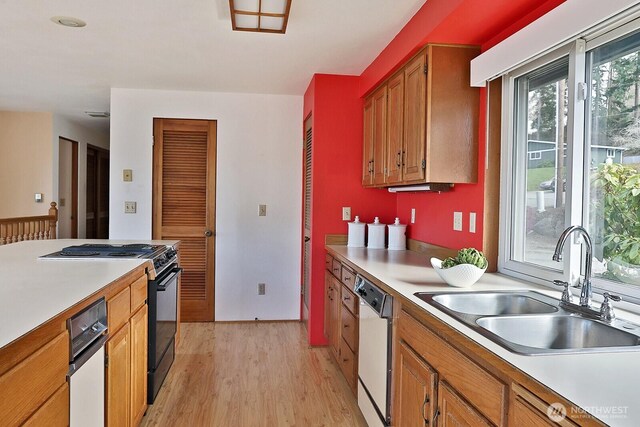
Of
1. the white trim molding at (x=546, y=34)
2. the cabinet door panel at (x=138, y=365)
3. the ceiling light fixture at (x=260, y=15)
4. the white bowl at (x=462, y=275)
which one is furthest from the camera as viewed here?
the ceiling light fixture at (x=260, y=15)

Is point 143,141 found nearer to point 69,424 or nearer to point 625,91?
point 69,424

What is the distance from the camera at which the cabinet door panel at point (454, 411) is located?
4.16ft

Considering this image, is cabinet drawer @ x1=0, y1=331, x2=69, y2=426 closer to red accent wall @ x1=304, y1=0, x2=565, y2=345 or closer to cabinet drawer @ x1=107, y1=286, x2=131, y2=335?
cabinet drawer @ x1=107, y1=286, x2=131, y2=335

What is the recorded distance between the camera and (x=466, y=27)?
7.28 ft

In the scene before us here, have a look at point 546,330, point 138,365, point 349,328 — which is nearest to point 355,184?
point 349,328

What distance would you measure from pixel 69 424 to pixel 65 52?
9.21 feet

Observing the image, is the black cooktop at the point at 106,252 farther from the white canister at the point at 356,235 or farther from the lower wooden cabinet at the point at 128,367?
the white canister at the point at 356,235

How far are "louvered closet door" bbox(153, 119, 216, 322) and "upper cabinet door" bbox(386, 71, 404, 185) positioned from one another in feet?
6.81

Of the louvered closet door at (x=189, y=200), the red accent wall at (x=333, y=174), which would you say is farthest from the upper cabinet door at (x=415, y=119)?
the louvered closet door at (x=189, y=200)

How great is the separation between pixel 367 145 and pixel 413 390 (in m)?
2.26

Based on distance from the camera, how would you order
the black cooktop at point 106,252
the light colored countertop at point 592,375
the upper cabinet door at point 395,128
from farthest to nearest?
the upper cabinet door at point 395,128 → the black cooktop at point 106,252 → the light colored countertop at point 592,375

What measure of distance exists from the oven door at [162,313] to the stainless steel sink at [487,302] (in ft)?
5.33

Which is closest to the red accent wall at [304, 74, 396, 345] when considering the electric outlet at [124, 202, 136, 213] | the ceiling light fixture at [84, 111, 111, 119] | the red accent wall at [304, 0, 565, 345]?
the red accent wall at [304, 0, 565, 345]

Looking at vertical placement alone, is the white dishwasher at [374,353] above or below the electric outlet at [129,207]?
below
